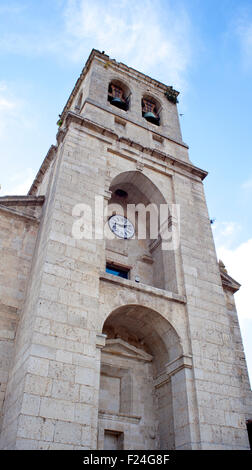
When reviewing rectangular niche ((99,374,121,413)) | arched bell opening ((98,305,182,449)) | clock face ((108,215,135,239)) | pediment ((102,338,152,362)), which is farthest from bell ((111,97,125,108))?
rectangular niche ((99,374,121,413))

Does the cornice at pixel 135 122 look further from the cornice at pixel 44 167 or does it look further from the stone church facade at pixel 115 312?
the cornice at pixel 44 167

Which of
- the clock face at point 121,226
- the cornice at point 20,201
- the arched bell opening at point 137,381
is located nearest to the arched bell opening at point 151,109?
the clock face at point 121,226

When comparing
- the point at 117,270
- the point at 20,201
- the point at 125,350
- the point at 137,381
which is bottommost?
the point at 137,381

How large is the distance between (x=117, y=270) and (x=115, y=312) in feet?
A: 9.16

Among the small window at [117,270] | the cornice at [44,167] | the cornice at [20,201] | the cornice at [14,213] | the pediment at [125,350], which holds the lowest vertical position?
the pediment at [125,350]

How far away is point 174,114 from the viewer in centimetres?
2003

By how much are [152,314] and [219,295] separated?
100 inches

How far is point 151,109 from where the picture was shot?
65.0 ft

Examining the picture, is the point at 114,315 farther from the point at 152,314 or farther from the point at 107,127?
the point at 107,127

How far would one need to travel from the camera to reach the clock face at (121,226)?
1474 cm

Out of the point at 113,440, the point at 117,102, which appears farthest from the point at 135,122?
the point at 113,440

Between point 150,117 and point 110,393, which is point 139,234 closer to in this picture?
point 110,393

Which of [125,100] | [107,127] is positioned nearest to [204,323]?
[107,127]

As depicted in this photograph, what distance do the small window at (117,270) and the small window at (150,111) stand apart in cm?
815
